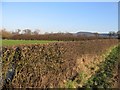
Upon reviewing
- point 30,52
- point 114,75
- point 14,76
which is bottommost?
point 114,75

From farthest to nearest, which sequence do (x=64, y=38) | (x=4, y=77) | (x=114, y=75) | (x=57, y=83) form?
(x=64, y=38)
(x=114, y=75)
(x=57, y=83)
(x=4, y=77)

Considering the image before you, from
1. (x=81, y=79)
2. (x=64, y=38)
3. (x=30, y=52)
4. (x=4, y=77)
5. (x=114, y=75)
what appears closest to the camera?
(x=4, y=77)

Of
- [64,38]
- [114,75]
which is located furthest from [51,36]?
[114,75]

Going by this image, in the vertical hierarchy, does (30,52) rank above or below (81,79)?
above

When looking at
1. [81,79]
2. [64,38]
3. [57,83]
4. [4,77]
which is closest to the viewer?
[4,77]

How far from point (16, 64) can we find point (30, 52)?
88 cm

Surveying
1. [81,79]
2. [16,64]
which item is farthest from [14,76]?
[81,79]

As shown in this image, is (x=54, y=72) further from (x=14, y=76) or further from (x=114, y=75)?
(x=114, y=75)

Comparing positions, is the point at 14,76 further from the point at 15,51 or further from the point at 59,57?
the point at 59,57

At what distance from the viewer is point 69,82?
12.4m

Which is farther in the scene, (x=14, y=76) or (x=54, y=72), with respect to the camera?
(x=54, y=72)

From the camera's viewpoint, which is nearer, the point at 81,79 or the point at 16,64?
the point at 16,64

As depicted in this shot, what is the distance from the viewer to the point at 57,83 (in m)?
11.5

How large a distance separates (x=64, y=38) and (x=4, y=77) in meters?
58.8
